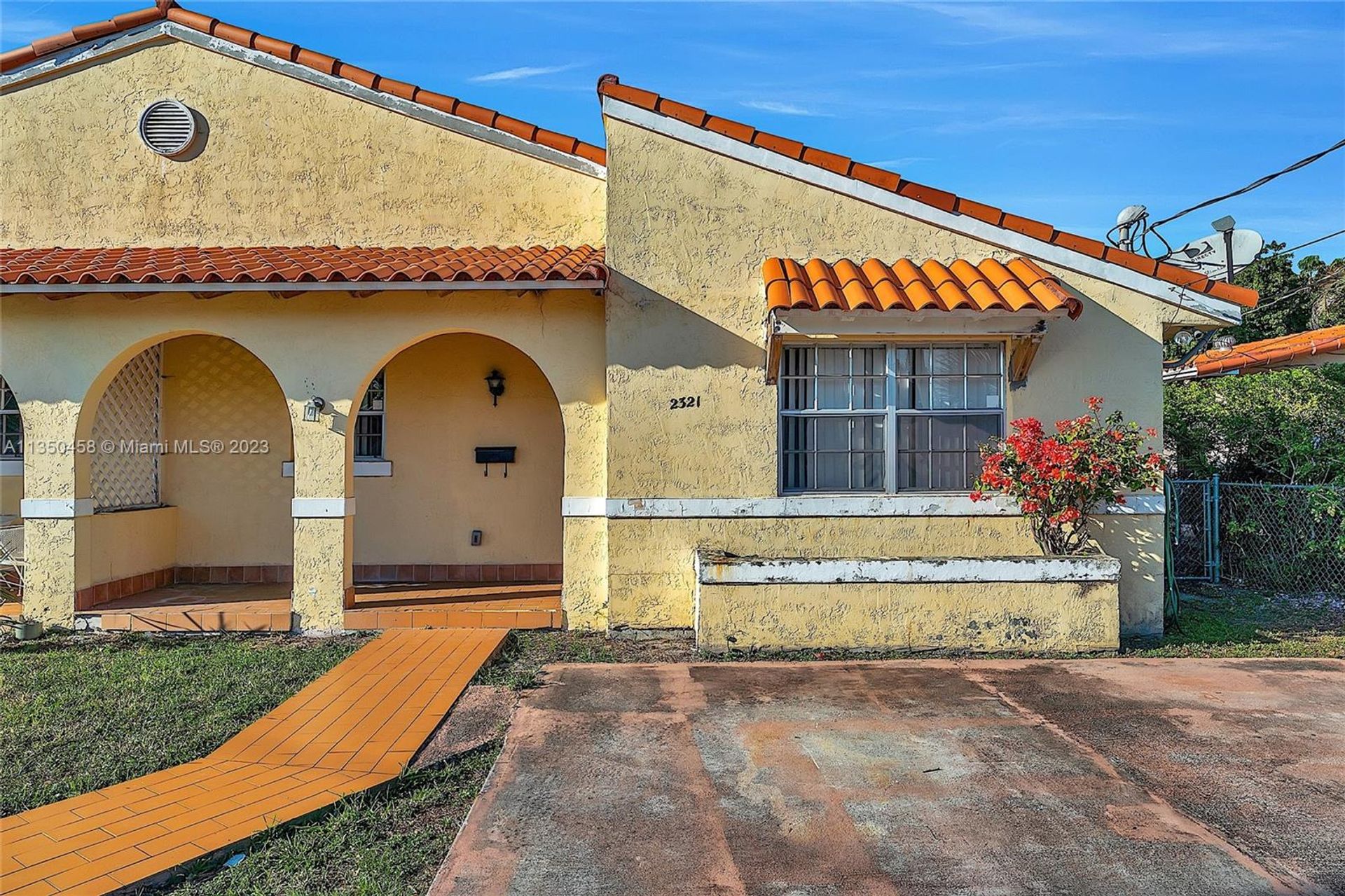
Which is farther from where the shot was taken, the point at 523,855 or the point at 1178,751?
the point at 1178,751

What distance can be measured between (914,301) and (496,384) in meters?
4.93

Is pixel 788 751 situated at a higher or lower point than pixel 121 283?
lower

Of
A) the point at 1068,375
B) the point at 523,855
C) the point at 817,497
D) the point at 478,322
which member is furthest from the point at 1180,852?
the point at 478,322

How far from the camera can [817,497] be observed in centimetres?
843

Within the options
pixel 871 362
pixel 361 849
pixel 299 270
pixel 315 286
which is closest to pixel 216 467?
pixel 299 270

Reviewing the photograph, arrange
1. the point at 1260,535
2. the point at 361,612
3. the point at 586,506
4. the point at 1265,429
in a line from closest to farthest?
the point at 586,506, the point at 361,612, the point at 1260,535, the point at 1265,429

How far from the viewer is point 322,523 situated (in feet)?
28.7

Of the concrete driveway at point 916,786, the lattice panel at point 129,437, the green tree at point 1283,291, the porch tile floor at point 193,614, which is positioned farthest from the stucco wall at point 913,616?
the green tree at point 1283,291

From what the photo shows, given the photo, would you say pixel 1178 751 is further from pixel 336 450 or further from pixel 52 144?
pixel 52 144

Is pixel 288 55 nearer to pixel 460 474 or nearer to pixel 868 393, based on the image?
pixel 460 474

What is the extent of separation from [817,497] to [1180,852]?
4632 mm

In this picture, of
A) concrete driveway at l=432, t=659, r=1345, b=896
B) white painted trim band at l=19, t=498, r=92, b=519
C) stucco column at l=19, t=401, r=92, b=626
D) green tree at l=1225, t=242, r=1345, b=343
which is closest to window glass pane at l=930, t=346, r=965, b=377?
concrete driveway at l=432, t=659, r=1345, b=896

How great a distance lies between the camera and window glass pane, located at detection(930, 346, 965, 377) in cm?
855

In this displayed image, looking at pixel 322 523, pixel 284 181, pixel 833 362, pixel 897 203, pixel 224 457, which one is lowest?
pixel 322 523
